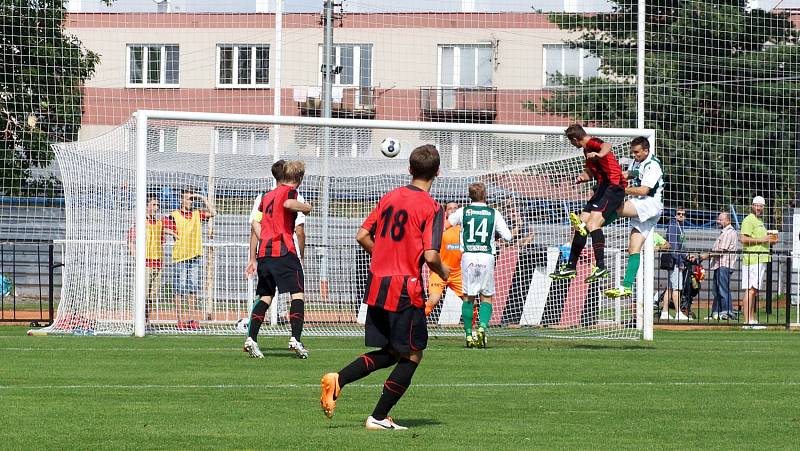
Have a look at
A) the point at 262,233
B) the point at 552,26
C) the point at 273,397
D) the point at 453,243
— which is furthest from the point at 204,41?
the point at 273,397

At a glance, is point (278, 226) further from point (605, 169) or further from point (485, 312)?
point (485, 312)

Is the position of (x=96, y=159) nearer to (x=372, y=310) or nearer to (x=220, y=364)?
(x=220, y=364)

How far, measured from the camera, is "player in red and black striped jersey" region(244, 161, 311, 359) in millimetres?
14328

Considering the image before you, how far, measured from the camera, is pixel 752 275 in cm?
2411

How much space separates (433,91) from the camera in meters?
33.6

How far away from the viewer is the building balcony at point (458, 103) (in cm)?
3194

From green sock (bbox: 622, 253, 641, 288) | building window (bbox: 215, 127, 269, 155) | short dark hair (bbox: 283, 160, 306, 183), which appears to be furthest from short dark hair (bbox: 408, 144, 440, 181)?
building window (bbox: 215, 127, 269, 155)

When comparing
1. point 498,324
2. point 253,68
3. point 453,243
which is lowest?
point 498,324

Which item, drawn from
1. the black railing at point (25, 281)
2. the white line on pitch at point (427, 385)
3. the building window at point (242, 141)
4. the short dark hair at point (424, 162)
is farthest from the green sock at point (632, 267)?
the black railing at point (25, 281)

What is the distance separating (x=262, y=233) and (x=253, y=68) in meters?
14.1

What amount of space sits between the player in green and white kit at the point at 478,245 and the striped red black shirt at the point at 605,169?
1.77m

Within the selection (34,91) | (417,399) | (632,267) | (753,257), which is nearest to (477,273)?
(632,267)

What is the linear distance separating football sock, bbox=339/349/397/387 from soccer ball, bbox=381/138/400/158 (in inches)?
405

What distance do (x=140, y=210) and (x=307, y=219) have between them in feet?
15.1
